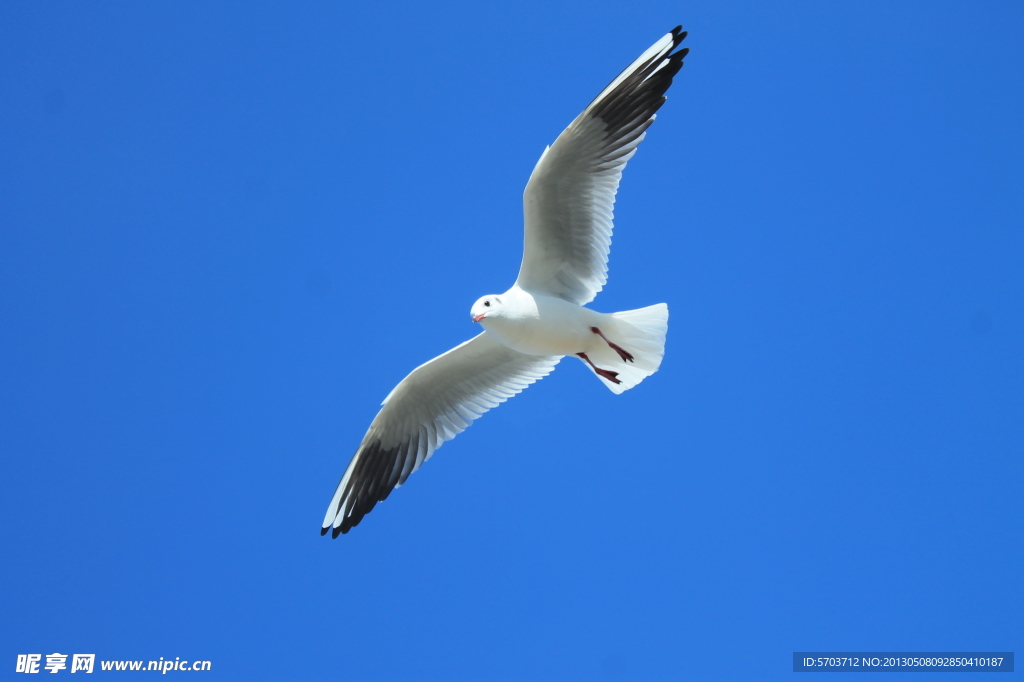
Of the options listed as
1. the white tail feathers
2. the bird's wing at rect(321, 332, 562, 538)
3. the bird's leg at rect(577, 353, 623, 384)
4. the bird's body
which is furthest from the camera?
the bird's wing at rect(321, 332, 562, 538)

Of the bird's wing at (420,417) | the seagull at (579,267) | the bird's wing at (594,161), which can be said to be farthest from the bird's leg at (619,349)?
the bird's wing at (420,417)

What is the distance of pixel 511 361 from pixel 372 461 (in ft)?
4.24

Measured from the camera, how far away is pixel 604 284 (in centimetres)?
824

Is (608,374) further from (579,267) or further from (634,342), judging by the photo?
(579,267)

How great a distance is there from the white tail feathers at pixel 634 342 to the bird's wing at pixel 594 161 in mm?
527

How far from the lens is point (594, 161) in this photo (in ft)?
25.6

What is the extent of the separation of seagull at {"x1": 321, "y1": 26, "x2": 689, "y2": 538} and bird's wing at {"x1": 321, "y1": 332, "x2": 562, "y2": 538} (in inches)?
0.9

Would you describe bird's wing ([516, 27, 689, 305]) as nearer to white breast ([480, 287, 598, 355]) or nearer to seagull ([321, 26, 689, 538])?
seagull ([321, 26, 689, 538])

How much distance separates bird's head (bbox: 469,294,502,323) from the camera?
779 cm

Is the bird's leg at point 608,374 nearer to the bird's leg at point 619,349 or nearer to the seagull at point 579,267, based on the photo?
the seagull at point 579,267

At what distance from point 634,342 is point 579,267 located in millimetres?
624

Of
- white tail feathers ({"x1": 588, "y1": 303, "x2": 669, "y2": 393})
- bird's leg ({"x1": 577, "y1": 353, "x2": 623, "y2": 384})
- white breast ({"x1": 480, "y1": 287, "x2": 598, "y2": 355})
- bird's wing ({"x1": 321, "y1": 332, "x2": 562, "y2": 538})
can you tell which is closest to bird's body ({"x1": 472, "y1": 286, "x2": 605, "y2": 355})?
white breast ({"x1": 480, "y1": 287, "x2": 598, "y2": 355})

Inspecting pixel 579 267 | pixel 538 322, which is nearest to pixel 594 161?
pixel 579 267

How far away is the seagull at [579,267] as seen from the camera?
7773 millimetres
